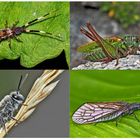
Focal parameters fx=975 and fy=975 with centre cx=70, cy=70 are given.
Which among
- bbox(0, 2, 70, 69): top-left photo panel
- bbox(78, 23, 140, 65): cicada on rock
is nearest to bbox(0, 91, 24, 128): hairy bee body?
bbox(0, 2, 70, 69): top-left photo panel

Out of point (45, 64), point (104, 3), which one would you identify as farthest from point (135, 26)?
point (45, 64)

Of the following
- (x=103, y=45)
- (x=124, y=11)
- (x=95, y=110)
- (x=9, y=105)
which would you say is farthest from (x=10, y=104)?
(x=124, y=11)

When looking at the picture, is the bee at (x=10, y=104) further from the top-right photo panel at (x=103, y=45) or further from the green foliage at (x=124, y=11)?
the green foliage at (x=124, y=11)

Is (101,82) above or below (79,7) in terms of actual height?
below

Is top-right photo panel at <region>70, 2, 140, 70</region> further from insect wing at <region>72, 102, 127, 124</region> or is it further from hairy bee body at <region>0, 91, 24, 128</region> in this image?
hairy bee body at <region>0, 91, 24, 128</region>

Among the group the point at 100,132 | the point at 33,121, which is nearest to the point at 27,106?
the point at 33,121

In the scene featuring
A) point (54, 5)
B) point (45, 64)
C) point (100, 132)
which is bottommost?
point (100, 132)

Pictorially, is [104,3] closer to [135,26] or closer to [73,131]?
[135,26]

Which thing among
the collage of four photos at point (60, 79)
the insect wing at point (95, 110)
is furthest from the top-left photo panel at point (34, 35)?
the insect wing at point (95, 110)
